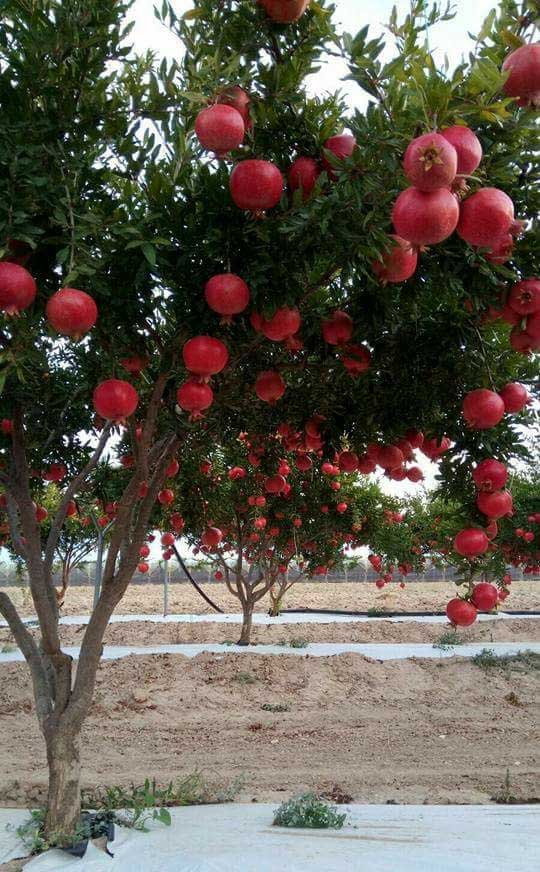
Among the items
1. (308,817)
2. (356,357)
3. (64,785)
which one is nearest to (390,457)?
(356,357)

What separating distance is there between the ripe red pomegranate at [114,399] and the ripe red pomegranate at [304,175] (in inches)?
40.7

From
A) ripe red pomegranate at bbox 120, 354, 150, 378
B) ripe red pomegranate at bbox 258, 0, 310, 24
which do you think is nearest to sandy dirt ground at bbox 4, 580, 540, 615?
ripe red pomegranate at bbox 120, 354, 150, 378

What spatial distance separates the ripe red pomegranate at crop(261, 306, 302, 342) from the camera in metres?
2.57

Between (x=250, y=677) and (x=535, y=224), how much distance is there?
354 inches

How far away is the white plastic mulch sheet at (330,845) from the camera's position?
3.34 m

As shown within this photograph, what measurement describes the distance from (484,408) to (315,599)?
99.6ft

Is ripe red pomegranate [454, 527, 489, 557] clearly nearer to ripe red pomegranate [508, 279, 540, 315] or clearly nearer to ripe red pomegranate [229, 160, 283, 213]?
ripe red pomegranate [508, 279, 540, 315]

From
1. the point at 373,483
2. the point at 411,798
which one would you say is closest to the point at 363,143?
the point at 411,798

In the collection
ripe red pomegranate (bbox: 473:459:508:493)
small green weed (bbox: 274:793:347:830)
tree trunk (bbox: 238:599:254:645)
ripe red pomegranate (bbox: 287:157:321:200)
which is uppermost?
ripe red pomegranate (bbox: 287:157:321:200)

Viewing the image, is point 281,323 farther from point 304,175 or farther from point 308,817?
point 308,817

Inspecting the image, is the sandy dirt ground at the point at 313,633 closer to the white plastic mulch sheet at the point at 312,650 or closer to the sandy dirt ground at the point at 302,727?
the white plastic mulch sheet at the point at 312,650

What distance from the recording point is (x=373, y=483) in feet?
43.0

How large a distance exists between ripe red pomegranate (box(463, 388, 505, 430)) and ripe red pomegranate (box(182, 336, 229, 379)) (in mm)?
1073

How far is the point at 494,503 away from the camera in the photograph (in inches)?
108
